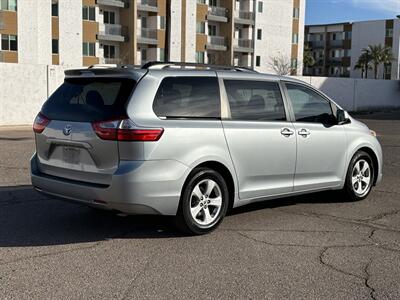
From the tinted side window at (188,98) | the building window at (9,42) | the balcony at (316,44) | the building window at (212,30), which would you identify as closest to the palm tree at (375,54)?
the balcony at (316,44)

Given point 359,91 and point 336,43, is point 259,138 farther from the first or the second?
point 336,43

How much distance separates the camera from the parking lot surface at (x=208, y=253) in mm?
4625

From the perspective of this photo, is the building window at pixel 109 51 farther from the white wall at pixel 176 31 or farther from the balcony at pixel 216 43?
the balcony at pixel 216 43

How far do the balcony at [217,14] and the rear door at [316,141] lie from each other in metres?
53.5

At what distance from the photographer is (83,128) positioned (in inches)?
228

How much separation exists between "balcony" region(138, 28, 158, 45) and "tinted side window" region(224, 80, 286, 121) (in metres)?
48.3

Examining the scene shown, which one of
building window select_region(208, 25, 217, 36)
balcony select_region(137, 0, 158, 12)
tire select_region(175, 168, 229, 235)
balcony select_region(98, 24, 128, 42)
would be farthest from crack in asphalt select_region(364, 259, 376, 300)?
building window select_region(208, 25, 217, 36)

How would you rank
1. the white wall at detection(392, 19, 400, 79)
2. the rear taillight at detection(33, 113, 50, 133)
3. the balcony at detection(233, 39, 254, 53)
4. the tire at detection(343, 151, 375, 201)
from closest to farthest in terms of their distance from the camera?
1. the rear taillight at detection(33, 113, 50, 133)
2. the tire at detection(343, 151, 375, 201)
3. the balcony at detection(233, 39, 254, 53)
4. the white wall at detection(392, 19, 400, 79)

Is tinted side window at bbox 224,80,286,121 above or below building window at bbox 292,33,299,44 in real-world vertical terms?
below

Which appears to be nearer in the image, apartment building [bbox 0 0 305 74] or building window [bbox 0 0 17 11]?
building window [bbox 0 0 17 11]

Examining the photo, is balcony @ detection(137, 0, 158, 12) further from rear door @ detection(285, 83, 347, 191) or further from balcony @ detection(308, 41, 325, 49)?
balcony @ detection(308, 41, 325, 49)

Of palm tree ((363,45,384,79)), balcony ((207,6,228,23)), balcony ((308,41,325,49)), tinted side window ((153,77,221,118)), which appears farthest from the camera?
balcony ((308,41,325,49))

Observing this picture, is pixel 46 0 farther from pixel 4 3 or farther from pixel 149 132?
pixel 149 132

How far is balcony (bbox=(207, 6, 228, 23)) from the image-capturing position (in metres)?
59.9
